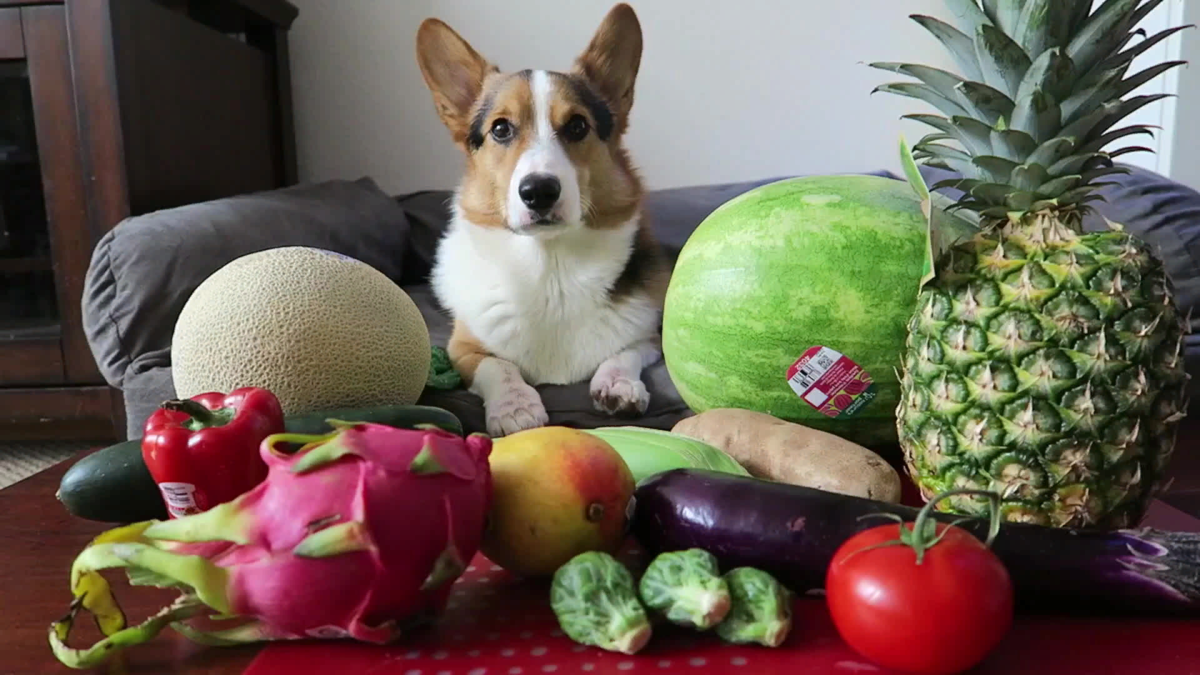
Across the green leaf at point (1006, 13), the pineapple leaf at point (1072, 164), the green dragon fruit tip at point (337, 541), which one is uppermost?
the green leaf at point (1006, 13)

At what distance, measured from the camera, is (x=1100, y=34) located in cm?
71

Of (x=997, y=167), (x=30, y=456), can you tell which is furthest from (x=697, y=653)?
(x=30, y=456)

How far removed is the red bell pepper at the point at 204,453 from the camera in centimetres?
69

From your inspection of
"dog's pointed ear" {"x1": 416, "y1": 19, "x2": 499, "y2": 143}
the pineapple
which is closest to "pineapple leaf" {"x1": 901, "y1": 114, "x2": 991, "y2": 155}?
the pineapple

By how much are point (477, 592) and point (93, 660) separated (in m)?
0.26

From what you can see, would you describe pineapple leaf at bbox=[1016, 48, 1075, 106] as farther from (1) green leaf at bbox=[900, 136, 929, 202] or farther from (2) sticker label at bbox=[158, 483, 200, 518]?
(2) sticker label at bbox=[158, 483, 200, 518]

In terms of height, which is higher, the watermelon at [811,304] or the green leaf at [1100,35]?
the green leaf at [1100,35]

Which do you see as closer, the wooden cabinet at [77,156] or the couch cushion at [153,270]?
the couch cushion at [153,270]

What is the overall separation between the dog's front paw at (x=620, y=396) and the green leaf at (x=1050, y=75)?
2.67 ft

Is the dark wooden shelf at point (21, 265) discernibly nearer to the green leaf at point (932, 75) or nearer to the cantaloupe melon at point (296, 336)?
the cantaloupe melon at point (296, 336)

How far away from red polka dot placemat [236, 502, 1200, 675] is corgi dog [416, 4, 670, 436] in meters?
0.89

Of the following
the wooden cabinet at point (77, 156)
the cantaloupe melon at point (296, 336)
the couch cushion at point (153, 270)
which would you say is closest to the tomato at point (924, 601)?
the cantaloupe melon at point (296, 336)

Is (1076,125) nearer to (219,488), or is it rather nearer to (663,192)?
(219,488)

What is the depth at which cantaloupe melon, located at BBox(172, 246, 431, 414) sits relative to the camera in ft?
3.06
